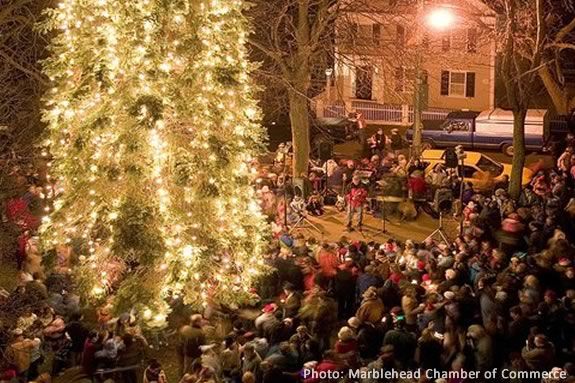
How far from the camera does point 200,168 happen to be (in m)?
14.1

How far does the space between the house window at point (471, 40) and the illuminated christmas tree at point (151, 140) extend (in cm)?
2358

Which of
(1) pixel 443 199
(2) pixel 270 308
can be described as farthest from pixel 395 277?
(1) pixel 443 199

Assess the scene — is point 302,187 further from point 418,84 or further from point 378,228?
point 418,84

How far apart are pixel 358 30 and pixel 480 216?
10.5 meters

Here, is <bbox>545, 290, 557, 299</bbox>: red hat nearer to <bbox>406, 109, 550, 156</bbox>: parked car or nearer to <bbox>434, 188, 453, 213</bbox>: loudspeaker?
<bbox>434, 188, 453, 213</bbox>: loudspeaker

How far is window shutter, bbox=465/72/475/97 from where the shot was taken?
130ft

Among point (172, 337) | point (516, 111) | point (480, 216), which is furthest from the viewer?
point (516, 111)

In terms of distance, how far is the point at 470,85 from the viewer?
131ft

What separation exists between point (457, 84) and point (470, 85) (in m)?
0.61

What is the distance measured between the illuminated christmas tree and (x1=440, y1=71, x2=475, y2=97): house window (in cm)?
2674

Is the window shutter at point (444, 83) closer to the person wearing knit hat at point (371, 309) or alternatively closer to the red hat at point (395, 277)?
the red hat at point (395, 277)

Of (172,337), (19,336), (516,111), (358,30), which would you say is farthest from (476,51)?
(19,336)

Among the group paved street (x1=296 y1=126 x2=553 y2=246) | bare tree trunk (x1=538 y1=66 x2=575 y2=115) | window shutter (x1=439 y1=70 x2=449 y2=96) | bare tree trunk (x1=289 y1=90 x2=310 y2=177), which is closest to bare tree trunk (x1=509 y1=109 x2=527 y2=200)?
paved street (x1=296 y1=126 x2=553 y2=246)

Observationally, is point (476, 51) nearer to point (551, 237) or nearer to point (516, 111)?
point (516, 111)
